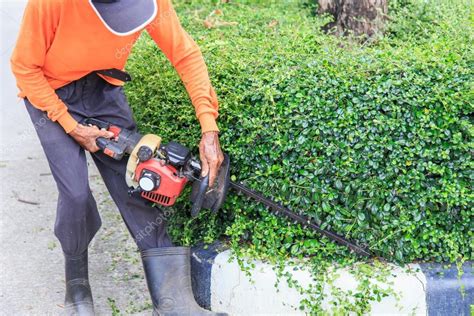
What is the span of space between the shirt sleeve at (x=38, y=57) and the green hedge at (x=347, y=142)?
0.63 meters

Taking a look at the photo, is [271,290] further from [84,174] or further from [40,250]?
[40,250]

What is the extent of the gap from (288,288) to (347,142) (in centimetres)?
79

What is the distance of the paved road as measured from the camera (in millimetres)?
3791

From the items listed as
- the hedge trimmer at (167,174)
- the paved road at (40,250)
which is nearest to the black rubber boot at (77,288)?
the paved road at (40,250)

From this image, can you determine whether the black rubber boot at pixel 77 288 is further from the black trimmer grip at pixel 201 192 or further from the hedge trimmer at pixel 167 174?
the black trimmer grip at pixel 201 192

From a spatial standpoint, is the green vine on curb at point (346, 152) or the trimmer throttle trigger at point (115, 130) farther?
the trimmer throttle trigger at point (115, 130)

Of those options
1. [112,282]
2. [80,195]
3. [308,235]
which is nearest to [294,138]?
[308,235]

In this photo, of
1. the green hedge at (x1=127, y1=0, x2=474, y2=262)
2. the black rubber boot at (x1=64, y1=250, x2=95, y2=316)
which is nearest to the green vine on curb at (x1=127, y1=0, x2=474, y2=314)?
the green hedge at (x1=127, y1=0, x2=474, y2=262)

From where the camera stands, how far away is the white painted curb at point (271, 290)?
3234 millimetres

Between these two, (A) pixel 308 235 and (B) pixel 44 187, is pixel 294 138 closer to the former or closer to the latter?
(A) pixel 308 235

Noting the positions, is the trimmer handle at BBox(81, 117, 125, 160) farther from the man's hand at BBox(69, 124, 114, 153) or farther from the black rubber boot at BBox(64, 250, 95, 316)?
the black rubber boot at BBox(64, 250, 95, 316)

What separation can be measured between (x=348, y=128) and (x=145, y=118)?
1.23 meters

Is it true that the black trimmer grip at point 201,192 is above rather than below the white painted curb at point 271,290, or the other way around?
above

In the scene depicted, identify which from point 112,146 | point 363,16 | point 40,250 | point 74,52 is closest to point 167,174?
point 112,146
